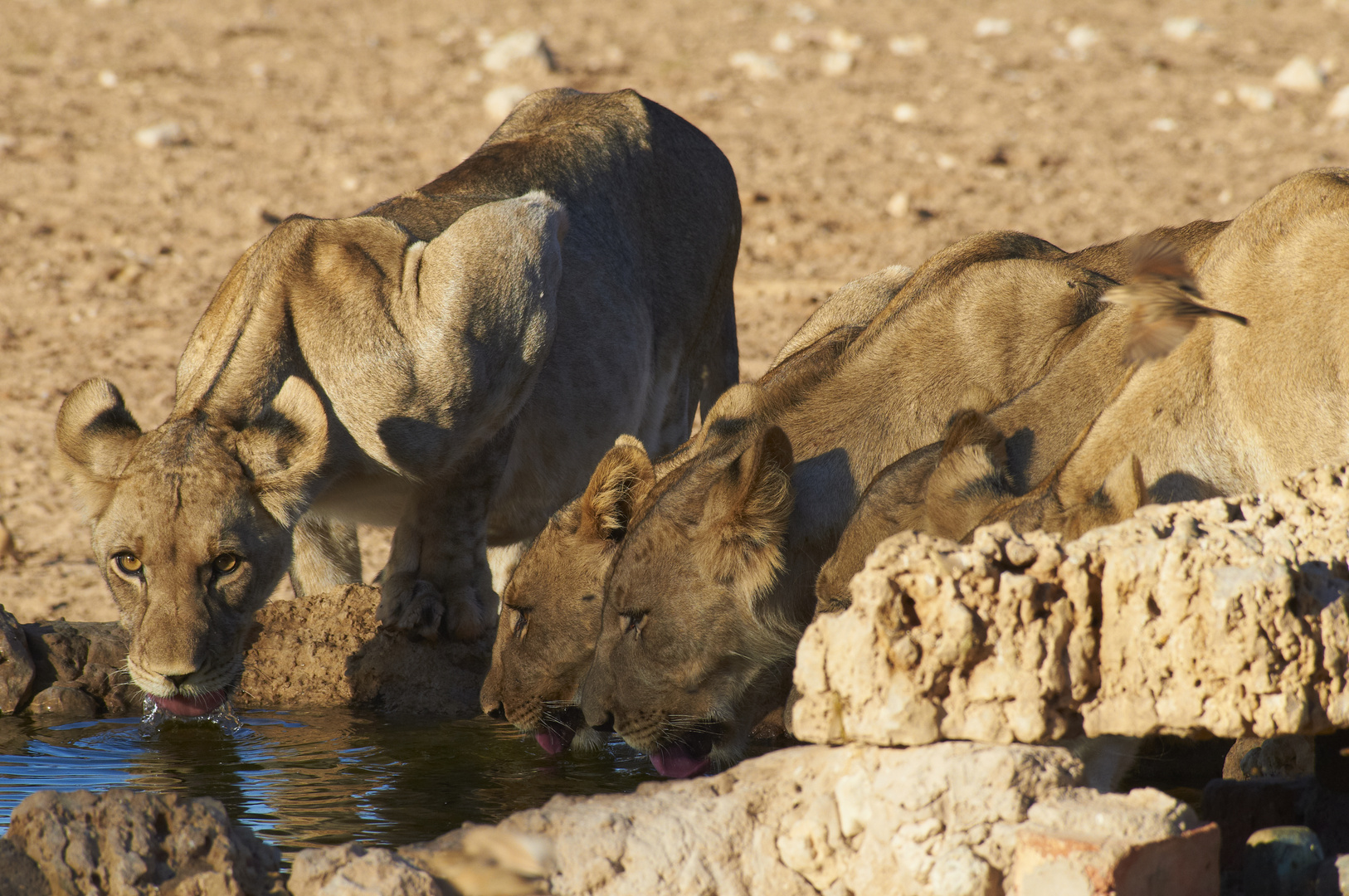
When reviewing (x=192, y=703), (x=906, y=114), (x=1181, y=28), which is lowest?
(x=192, y=703)

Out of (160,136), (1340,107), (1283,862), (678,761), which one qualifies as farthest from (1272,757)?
(160,136)

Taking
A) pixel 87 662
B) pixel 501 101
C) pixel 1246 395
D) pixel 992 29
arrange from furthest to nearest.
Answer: pixel 992 29 < pixel 501 101 < pixel 87 662 < pixel 1246 395

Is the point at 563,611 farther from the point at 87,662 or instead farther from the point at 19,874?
the point at 19,874

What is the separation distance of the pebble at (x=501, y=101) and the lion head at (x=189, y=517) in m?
9.63

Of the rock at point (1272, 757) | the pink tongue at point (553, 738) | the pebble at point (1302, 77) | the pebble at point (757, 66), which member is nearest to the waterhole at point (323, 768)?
the pink tongue at point (553, 738)

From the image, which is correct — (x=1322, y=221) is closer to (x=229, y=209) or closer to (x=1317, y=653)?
(x=1317, y=653)

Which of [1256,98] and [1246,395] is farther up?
[1256,98]

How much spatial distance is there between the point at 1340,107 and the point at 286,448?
39.8 ft

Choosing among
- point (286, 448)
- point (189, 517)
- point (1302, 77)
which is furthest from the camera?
point (1302, 77)

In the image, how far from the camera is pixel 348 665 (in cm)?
602

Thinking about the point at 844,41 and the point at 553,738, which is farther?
the point at 844,41

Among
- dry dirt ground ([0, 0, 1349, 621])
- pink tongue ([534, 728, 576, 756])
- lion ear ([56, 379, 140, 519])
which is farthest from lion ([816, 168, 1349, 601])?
dry dirt ground ([0, 0, 1349, 621])

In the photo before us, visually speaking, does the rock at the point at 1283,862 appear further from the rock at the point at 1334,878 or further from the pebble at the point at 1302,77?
the pebble at the point at 1302,77

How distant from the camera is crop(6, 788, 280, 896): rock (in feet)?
10.3
